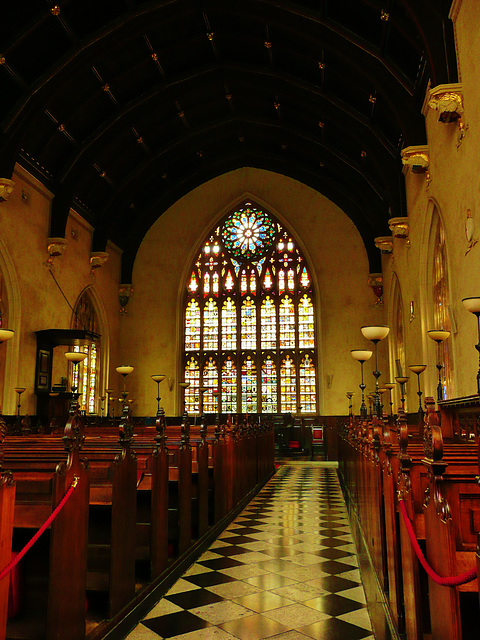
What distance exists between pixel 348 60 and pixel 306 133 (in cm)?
556

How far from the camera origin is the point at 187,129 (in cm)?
1811

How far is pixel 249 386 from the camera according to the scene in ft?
69.0

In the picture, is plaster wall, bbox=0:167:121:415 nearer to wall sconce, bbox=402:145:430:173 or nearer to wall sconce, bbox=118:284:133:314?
wall sconce, bbox=118:284:133:314

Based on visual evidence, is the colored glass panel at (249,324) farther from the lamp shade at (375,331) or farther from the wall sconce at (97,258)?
the lamp shade at (375,331)

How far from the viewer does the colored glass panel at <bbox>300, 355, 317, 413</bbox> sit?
20.5m

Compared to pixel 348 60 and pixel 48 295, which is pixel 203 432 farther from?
pixel 48 295

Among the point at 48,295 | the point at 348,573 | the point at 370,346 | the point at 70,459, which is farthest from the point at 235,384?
the point at 70,459

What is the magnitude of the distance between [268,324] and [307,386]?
107 inches

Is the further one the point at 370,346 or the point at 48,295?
the point at 370,346

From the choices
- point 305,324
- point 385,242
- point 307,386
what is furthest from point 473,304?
point 305,324

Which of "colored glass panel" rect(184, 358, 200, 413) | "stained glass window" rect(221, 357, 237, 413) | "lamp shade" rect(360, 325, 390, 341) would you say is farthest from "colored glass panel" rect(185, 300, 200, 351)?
"lamp shade" rect(360, 325, 390, 341)

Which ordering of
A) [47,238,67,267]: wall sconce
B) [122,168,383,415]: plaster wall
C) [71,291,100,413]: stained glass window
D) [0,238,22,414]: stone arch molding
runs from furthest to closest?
[122,168,383,415]: plaster wall, [71,291,100,413]: stained glass window, [47,238,67,267]: wall sconce, [0,238,22,414]: stone arch molding

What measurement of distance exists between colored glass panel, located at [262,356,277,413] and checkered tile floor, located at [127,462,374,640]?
12.9 metres

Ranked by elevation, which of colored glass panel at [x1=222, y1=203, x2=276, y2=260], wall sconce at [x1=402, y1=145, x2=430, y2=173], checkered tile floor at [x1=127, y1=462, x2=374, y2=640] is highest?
colored glass panel at [x1=222, y1=203, x2=276, y2=260]
